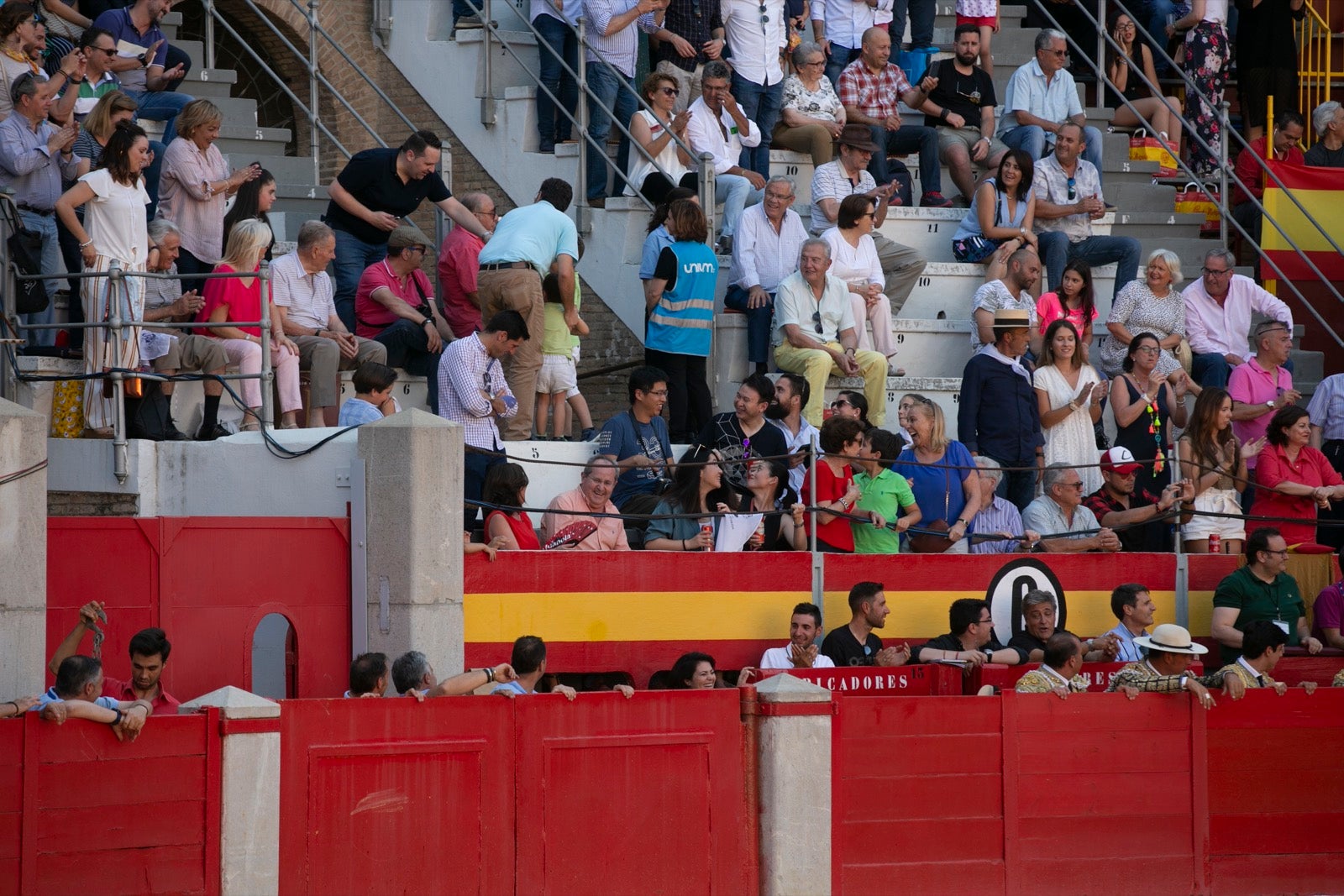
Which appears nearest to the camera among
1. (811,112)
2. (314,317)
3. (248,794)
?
(248,794)

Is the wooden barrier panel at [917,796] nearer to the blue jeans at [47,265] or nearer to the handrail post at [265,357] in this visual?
the handrail post at [265,357]

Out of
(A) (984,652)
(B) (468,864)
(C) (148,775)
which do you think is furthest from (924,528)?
(C) (148,775)


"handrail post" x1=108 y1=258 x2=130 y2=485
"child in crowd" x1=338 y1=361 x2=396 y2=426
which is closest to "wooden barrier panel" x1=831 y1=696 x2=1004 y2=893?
"child in crowd" x1=338 y1=361 x2=396 y2=426

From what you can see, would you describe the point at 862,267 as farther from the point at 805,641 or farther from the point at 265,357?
the point at 265,357

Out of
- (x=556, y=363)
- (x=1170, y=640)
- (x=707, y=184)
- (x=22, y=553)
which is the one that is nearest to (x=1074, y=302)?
(x=707, y=184)

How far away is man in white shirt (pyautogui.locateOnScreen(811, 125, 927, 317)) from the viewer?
14.0 m

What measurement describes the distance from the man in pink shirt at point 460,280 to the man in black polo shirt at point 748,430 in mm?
2043

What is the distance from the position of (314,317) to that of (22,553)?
114 inches

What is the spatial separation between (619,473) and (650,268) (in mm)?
1765

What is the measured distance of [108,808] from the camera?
26.9ft

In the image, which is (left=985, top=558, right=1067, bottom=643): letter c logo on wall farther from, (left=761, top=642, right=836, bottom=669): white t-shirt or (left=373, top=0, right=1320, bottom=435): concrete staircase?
(left=373, top=0, right=1320, bottom=435): concrete staircase

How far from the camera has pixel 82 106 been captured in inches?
490

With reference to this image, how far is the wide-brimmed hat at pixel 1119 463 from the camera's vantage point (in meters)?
12.1

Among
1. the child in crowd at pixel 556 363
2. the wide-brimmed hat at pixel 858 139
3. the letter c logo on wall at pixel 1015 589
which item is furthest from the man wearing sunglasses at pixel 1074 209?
the child in crowd at pixel 556 363
